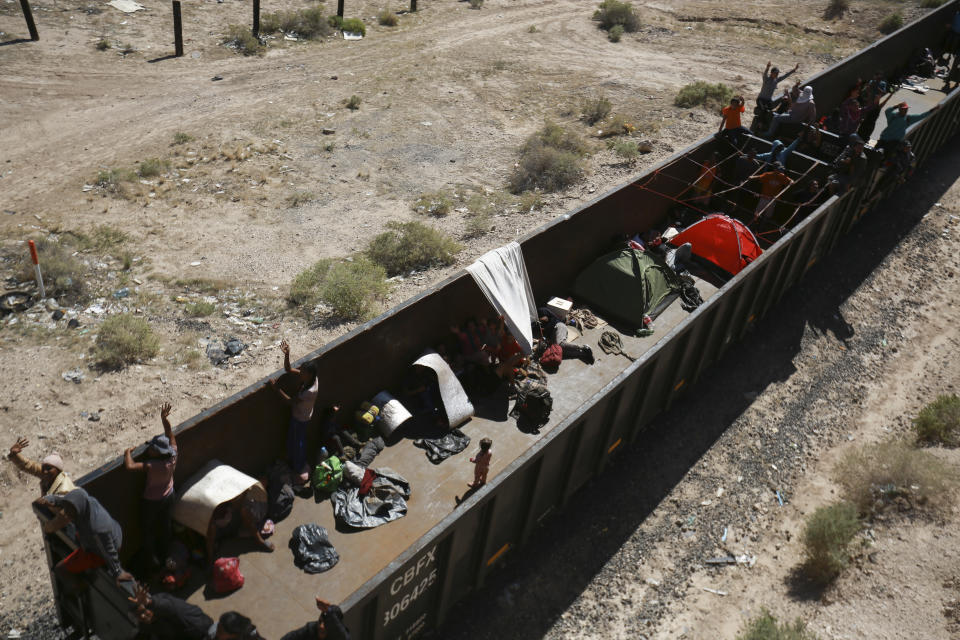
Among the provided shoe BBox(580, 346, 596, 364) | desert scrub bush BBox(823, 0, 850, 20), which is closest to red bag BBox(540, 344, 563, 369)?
shoe BBox(580, 346, 596, 364)

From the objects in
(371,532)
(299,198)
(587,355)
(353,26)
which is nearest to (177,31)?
(353,26)

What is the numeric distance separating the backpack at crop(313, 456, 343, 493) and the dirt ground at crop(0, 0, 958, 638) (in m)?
2.03

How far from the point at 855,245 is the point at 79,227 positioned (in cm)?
1154

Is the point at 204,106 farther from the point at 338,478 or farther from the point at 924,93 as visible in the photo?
the point at 924,93

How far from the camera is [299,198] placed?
11383 millimetres

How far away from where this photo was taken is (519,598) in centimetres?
589

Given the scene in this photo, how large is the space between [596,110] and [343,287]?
27.3ft

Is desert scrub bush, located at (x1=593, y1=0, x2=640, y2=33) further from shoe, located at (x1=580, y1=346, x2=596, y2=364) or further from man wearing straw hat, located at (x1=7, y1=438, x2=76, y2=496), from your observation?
man wearing straw hat, located at (x1=7, y1=438, x2=76, y2=496)

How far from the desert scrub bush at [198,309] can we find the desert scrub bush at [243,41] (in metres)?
10.3

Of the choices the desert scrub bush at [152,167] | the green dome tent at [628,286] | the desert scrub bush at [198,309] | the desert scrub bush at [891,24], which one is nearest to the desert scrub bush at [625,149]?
→ the green dome tent at [628,286]

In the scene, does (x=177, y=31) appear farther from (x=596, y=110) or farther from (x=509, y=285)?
(x=509, y=285)

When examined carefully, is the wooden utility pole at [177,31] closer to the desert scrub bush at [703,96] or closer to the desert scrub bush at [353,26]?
the desert scrub bush at [353,26]

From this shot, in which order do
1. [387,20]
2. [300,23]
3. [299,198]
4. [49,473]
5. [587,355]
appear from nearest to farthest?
[49,473] → [587,355] → [299,198] → [300,23] → [387,20]

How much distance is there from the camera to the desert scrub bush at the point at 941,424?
754 cm
